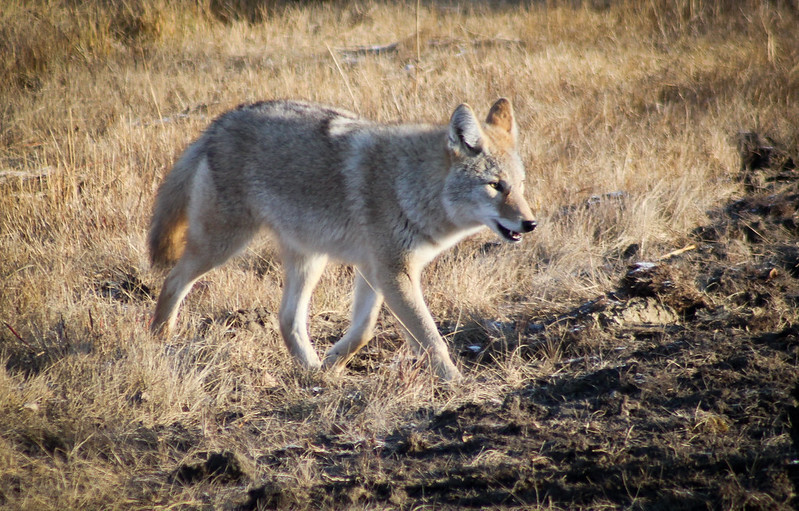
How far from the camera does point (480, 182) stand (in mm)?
4117

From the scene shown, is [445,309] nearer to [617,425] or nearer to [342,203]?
[342,203]

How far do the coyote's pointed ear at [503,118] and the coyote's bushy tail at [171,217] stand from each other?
1.96 metres

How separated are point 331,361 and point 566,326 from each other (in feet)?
4.91

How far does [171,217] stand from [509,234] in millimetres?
2259

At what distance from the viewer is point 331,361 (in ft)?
14.2

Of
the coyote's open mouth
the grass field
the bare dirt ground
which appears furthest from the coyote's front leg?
the coyote's open mouth

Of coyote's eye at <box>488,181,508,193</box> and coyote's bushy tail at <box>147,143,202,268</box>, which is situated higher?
coyote's eye at <box>488,181,508,193</box>

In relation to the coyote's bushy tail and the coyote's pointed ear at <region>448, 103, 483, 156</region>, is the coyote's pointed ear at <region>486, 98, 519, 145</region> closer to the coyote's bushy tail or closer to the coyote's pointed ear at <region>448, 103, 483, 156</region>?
the coyote's pointed ear at <region>448, 103, 483, 156</region>

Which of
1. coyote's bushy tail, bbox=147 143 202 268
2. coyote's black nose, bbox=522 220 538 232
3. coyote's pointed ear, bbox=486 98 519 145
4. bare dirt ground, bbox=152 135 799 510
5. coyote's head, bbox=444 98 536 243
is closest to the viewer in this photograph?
bare dirt ground, bbox=152 135 799 510

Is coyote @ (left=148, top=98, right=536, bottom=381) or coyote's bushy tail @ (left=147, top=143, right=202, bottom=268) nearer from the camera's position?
coyote @ (left=148, top=98, right=536, bottom=381)

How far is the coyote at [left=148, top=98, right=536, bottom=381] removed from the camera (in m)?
4.10

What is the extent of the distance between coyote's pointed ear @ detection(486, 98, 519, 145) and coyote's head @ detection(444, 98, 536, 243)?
0.29 m

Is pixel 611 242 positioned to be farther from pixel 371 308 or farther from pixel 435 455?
pixel 435 455

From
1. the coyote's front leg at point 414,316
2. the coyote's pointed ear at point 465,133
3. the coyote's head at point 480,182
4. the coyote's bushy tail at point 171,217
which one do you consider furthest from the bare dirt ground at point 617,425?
the coyote's bushy tail at point 171,217
